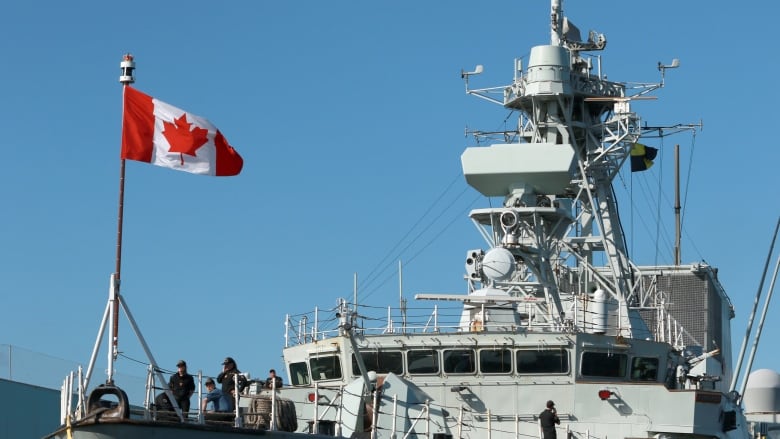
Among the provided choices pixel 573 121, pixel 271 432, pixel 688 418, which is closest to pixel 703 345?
pixel 573 121

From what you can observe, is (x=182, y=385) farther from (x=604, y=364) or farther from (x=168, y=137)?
(x=604, y=364)

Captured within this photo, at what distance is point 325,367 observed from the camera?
32.7 meters

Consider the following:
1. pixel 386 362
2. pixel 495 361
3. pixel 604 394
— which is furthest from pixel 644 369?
pixel 386 362

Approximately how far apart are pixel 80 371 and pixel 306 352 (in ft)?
34.2

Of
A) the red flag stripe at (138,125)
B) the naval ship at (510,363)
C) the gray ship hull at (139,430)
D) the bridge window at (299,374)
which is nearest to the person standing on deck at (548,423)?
the naval ship at (510,363)

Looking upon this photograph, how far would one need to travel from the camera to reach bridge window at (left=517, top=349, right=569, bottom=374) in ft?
103

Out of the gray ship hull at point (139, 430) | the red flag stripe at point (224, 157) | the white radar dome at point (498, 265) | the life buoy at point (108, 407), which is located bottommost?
the gray ship hull at point (139, 430)

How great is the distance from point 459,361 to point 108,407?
31.5ft

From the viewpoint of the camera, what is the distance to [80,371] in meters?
23.1

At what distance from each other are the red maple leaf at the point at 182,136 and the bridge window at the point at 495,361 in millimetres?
8616

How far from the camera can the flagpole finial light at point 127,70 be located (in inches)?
995

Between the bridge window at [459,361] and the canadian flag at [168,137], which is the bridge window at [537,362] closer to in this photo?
the bridge window at [459,361]

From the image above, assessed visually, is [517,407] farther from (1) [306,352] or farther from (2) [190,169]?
(2) [190,169]

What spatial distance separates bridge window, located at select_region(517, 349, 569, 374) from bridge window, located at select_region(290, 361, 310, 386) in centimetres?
477
